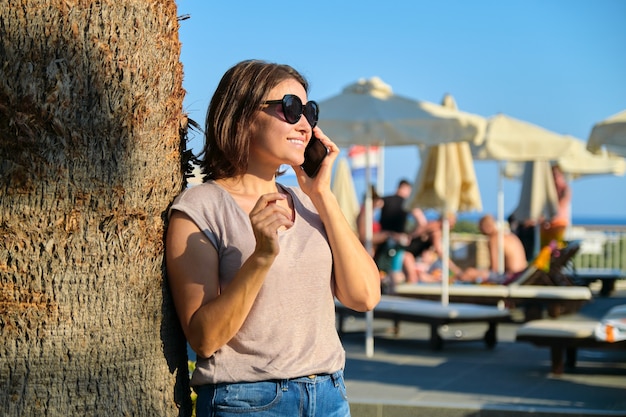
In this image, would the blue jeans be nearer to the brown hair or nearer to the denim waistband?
the denim waistband

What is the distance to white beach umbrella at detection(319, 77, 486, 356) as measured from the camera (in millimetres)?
10258

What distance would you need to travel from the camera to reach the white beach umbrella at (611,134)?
999 centimetres

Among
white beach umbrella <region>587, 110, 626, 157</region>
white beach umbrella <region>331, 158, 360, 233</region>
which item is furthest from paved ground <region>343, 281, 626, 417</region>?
white beach umbrella <region>331, 158, 360, 233</region>

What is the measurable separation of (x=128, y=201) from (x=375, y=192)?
14.7 m

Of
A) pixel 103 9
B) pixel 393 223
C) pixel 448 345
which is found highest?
pixel 103 9

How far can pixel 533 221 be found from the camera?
19922 millimetres

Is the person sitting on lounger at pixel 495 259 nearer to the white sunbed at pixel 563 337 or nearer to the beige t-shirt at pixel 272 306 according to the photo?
the white sunbed at pixel 563 337

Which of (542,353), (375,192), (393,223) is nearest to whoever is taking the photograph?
(542,353)

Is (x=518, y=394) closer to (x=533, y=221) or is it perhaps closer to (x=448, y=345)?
(x=448, y=345)

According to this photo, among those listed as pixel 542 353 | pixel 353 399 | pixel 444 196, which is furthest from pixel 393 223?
pixel 353 399

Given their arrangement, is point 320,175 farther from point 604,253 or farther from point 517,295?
point 604,253

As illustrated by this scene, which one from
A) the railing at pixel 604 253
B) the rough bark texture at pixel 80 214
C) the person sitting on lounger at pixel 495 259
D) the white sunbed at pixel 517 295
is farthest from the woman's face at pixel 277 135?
the railing at pixel 604 253

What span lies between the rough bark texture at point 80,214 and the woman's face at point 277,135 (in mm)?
292

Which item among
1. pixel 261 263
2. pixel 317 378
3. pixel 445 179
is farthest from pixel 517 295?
pixel 261 263
